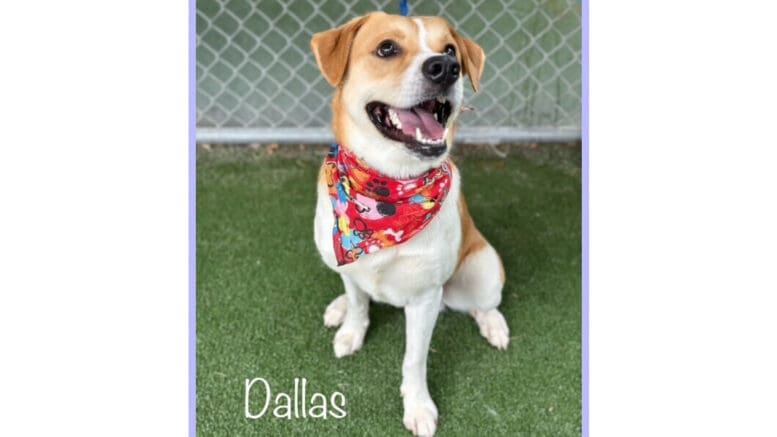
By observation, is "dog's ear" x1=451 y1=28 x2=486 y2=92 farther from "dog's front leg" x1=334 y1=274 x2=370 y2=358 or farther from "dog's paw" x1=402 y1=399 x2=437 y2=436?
"dog's paw" x1=402 y1=399 x2=437 y2=436

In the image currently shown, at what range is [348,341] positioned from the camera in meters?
2.26

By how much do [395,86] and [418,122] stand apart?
0.11 meters

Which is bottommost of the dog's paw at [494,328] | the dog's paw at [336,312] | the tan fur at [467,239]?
the dog's paw at [494,328]

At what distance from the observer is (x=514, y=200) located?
296cm

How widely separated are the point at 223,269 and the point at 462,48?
4.43 feet

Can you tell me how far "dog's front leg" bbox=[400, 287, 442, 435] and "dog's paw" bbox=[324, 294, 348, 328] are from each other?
389 millimetres

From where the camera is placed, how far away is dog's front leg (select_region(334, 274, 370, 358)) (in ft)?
7.32

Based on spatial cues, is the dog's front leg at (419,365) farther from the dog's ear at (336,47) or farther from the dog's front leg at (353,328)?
the dog's ear at (336,47)

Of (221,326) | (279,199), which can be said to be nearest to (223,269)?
(221,326)

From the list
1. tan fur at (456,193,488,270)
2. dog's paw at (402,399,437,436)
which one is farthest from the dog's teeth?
dog's paw at (402,399,437,436)

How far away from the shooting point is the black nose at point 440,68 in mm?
1461
